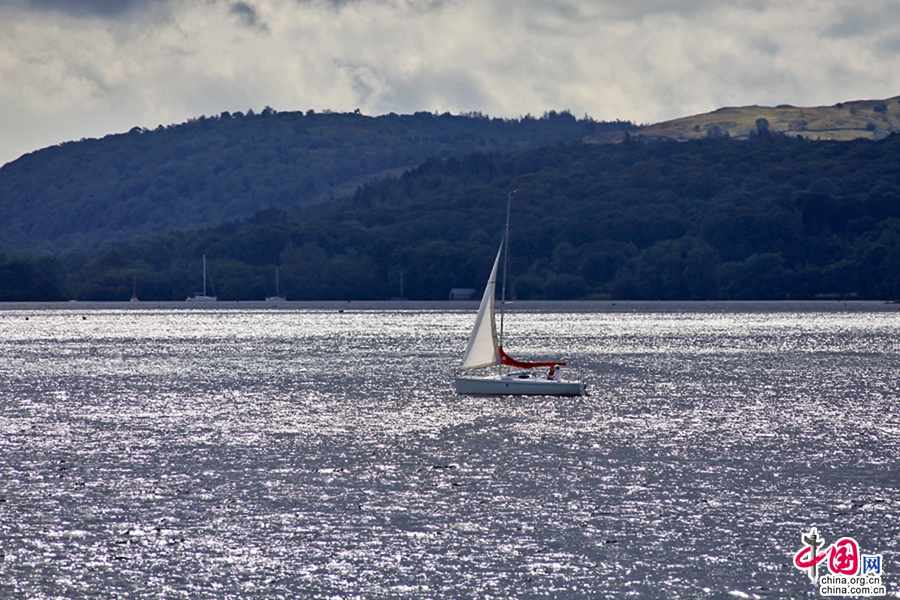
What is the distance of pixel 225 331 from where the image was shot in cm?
19350

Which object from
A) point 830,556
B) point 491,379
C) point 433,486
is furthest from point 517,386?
point 830,556

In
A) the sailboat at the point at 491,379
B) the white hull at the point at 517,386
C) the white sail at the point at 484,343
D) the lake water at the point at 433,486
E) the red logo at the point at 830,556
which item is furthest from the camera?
the white hull at the point at 517,386

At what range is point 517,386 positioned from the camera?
72312 millimetres

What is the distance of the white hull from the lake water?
0.97 metres

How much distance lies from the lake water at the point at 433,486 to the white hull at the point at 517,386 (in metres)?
0.97

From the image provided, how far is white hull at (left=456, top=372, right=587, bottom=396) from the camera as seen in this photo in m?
72.3

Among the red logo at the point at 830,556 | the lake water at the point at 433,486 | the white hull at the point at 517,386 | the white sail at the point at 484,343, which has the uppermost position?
the white sail at the point at 484,343

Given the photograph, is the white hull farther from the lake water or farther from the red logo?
the red logo

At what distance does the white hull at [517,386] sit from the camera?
7231 cm

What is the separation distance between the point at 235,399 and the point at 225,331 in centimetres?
11929

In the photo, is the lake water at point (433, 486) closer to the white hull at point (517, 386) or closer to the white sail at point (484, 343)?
the white hull at point (517, 386)

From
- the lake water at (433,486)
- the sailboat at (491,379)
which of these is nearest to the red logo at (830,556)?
the lake water at (433,486)

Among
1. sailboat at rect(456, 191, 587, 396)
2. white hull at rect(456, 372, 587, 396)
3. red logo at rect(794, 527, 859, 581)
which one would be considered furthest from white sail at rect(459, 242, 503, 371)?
red logo at rect(794, 527, 859, 581)

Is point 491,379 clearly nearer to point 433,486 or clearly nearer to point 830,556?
point 433,486
